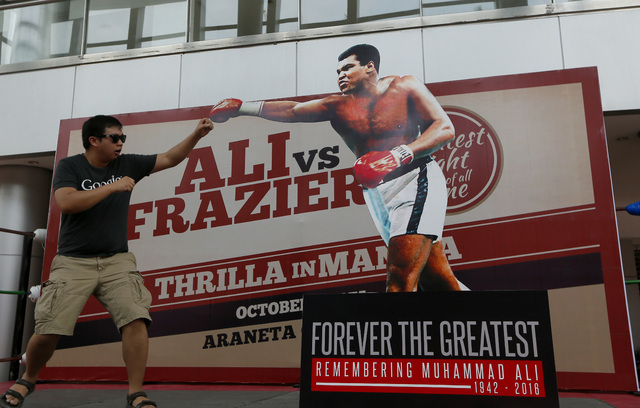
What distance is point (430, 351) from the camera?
2.45 m

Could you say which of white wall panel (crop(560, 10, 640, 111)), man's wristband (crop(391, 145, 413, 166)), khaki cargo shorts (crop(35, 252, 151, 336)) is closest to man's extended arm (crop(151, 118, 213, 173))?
khaki cargo shorts (crop(35, 252, 151, 336))

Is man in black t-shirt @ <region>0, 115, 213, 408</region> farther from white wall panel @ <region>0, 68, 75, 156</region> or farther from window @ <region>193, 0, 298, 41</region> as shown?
white wall panel @ <region>0, 68, 75, 156</region>

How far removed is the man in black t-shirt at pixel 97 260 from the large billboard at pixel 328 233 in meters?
1.72

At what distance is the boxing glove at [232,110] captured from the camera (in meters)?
5.18

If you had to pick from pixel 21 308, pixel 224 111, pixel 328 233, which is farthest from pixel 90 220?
pixel 21 308

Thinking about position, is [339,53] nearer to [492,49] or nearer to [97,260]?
[492,49]


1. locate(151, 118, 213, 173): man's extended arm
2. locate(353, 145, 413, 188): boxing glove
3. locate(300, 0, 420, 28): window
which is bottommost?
locate(151, 118, 213, 173): man's extended arm

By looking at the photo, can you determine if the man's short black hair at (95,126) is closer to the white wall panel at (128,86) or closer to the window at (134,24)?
the white wall panel at (128,86)

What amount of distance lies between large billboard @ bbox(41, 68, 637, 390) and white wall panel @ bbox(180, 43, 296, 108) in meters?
0.31

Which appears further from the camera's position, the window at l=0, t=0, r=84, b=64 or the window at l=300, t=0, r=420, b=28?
the window at l=0, t=0, r=84, b=64

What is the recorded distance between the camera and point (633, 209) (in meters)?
4.44

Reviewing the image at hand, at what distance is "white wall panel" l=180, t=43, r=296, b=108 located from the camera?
5.34m

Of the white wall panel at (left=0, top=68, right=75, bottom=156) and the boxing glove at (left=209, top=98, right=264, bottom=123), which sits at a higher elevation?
the white wall panel at (left=0, top=68, right=75, bottom=156)

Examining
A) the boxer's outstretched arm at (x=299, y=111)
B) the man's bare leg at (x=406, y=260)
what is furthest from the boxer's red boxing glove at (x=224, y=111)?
the man's bare leg at (x=406, y=260)
